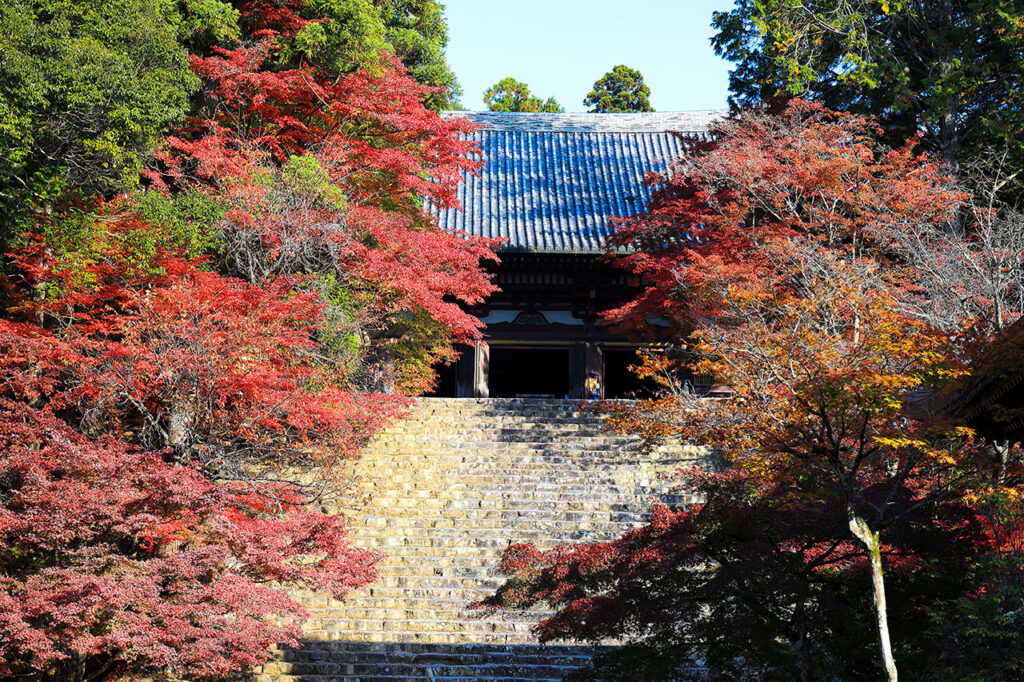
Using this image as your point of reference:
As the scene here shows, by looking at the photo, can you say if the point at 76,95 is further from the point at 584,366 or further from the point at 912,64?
the point at 912,64

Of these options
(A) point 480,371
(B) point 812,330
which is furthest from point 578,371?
(B) point 812,330

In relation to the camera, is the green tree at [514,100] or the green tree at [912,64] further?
the green tree at [514,100]

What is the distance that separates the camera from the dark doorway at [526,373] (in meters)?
24.5

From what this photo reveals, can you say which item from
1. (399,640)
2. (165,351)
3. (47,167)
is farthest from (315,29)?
(399,640)

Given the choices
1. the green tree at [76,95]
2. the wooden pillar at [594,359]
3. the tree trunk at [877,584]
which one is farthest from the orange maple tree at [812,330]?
the green tree at [76,95]

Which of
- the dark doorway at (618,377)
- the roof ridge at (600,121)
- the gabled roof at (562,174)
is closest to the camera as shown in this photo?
the gabled roof at (562,174)

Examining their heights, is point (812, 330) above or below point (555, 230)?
below

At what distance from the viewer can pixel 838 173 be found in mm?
13062

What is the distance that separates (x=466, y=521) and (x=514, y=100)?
26160mm

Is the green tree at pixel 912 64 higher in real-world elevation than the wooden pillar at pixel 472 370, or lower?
higher

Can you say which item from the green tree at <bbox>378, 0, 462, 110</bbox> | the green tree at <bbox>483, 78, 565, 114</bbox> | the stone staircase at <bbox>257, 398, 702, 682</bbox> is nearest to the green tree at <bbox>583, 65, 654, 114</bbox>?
the green tree at <bbox>483, 78, 565, 114</bbox>

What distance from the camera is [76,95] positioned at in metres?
10.6

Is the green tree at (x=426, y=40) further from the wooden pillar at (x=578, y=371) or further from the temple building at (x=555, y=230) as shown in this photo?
the wooden pillar at (x=578, y=371)

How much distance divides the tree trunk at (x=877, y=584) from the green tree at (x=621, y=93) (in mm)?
31405
